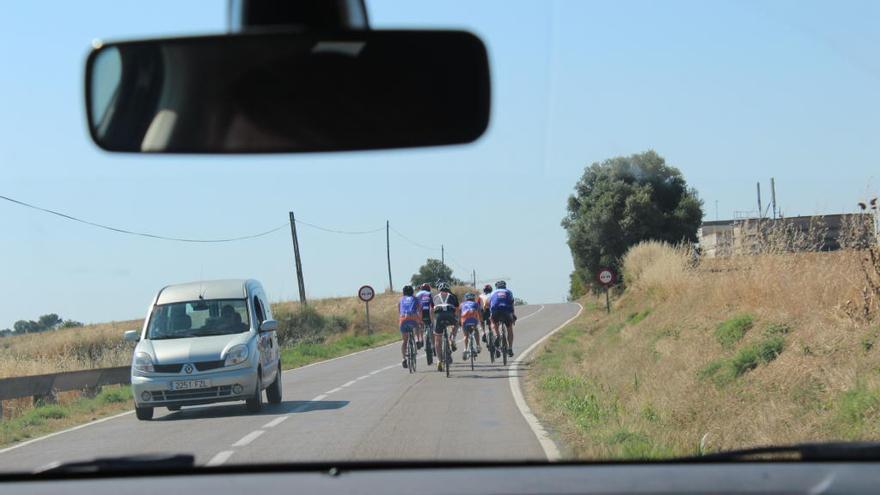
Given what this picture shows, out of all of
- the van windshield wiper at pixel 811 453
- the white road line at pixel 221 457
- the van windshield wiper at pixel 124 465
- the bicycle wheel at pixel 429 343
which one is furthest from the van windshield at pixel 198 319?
the van windshield wiper at pixel 811 453

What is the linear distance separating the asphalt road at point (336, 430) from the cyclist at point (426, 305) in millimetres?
3167

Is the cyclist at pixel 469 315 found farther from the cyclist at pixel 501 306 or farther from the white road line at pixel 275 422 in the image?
the white road line at pixel 275 422

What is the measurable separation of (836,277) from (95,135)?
48.1 feet

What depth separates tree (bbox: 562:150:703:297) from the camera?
47.8 metres

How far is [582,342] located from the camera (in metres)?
31.7

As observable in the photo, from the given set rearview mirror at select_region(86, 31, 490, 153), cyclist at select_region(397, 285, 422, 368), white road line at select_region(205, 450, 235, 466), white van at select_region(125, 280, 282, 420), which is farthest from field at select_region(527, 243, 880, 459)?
rearview mirror at select_region(86, 31, 490, 153)

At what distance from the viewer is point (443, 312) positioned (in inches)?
878

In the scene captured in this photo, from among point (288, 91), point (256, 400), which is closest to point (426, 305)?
point (256, 400)

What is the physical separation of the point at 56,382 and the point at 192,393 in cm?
517

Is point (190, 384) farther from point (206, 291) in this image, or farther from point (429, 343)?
point (429, 343)

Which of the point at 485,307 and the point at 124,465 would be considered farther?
the point at 485,307

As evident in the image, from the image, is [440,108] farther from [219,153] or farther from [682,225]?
[682,225]

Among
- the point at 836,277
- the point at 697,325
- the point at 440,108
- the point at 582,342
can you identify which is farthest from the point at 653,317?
the point at 440,108

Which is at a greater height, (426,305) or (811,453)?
(811,453)
